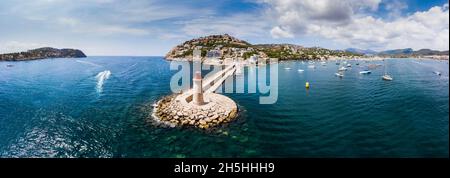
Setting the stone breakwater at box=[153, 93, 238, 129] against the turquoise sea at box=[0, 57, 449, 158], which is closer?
the turquoise sea at box=[0, 57, 449, 158]

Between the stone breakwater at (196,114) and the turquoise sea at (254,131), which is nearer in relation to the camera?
the turquoise sea at (254,131)

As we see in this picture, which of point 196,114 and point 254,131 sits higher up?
point 196,114

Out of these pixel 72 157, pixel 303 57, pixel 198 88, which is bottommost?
pixel 72 157

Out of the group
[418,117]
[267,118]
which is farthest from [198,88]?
[418,117]
